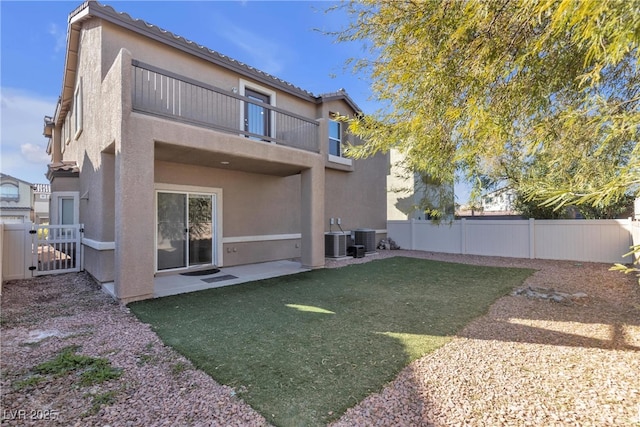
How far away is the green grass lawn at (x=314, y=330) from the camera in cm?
314

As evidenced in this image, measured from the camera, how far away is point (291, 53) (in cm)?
1074

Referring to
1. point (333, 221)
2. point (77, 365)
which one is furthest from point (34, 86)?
point (77, 365)

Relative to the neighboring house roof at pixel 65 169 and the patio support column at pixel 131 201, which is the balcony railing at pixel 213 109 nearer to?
the patio support column at pixel 131 201

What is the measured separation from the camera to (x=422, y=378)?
11.0 ft

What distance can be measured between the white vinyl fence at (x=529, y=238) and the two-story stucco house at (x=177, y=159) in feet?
17.6

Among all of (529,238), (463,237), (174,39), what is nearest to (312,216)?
(174,39)

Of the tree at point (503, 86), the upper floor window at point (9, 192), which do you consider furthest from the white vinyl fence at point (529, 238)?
the upper floor window at point (9, 192)

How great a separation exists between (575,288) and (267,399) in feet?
27.3

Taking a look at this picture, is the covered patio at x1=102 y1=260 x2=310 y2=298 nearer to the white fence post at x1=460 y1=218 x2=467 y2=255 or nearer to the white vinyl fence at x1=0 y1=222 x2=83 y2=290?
the white vinyl fence at x1=0 y1=222 x2=83 y2=290

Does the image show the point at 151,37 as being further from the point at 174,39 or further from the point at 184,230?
the point at 184,230

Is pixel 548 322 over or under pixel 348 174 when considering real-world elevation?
under

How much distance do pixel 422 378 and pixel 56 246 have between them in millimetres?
11325

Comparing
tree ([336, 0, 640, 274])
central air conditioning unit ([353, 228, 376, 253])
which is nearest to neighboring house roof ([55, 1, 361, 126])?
central air conditioning unit ([353, 228, 376, 253])

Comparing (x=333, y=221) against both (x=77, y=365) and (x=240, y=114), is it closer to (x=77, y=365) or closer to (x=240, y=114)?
(x=240, y=114)
